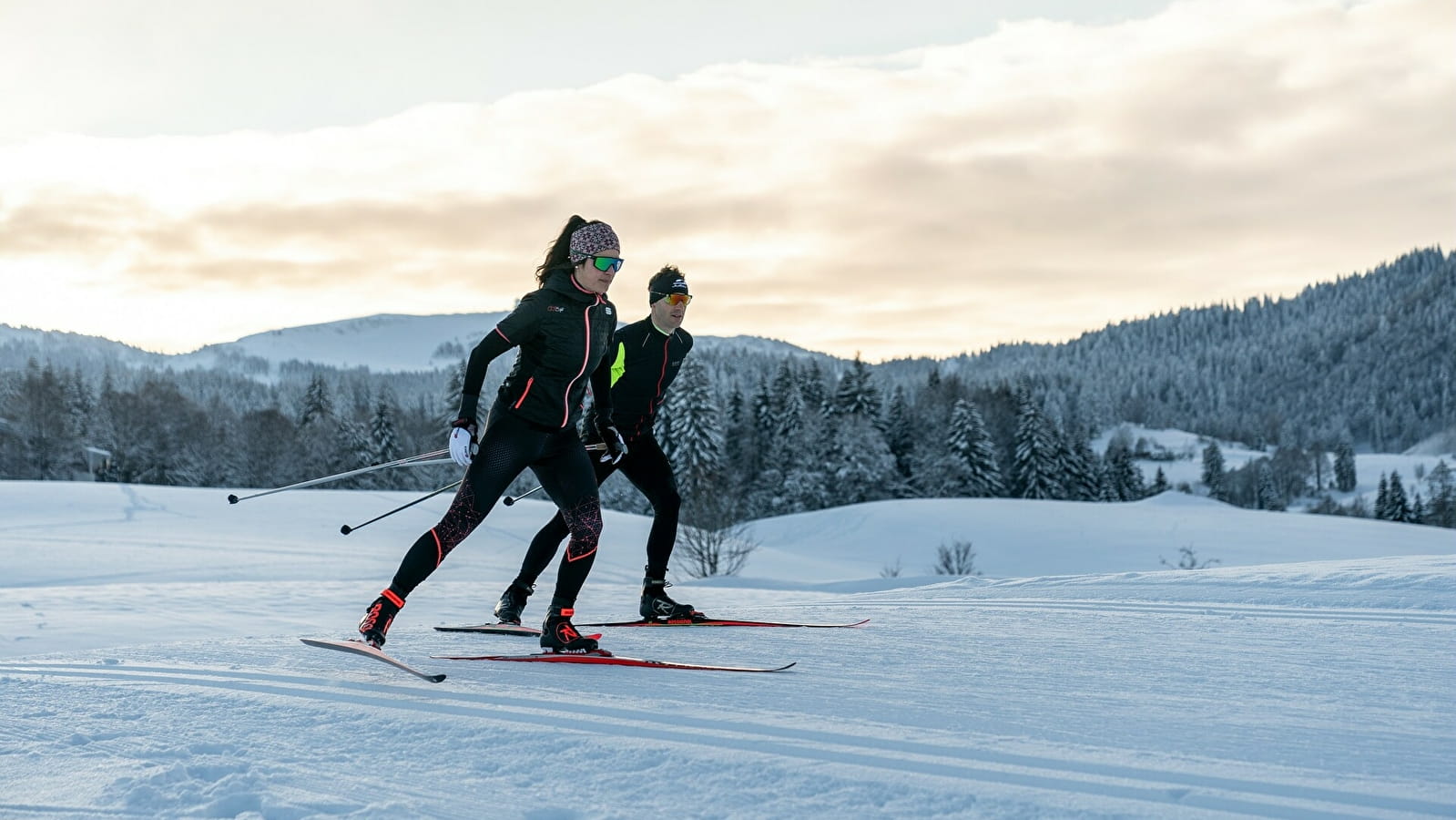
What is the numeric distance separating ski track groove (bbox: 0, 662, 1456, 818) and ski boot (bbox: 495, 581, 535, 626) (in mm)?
1717

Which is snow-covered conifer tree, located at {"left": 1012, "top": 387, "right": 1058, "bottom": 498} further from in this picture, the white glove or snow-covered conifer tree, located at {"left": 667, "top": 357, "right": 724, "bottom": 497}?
the white glove

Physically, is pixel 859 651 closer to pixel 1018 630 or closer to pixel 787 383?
pixel 1018 630

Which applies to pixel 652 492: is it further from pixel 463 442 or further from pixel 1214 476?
pixel 1214 476

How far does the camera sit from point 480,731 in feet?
9.34

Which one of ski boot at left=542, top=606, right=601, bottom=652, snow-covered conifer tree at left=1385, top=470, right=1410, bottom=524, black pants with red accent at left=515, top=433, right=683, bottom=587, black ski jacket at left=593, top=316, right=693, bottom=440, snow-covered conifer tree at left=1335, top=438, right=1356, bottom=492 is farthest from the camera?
snow-covered conifer tree at left=1335, top=438, right=1356, bottom=492

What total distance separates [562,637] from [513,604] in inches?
44.6

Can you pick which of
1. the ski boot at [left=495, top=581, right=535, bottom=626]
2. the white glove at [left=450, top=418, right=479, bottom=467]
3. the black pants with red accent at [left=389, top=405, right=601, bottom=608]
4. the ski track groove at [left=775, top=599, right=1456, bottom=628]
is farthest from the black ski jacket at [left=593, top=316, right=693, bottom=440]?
the ski track groove at [left=775, top=599, right=1456, bottom=628]

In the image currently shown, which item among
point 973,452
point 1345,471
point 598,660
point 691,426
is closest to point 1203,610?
point 598,660

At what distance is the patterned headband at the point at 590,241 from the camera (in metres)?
4.32

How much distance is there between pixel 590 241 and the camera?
4.34 m

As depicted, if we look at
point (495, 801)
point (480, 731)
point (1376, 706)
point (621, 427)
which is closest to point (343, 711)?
point (480, 731)

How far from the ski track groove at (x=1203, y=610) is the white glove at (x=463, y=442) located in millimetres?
2218

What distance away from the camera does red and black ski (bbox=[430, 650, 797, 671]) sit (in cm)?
389

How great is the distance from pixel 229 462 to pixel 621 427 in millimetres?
58254
